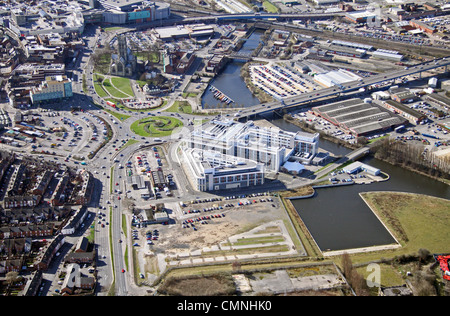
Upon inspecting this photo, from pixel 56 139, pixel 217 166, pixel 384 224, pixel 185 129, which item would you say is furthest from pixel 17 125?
pixel 384 224

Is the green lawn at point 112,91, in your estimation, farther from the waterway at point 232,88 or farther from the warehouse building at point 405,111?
the warehouse building at point 405,111

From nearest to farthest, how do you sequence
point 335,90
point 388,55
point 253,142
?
point 253,142, point 335,90, point 388,55

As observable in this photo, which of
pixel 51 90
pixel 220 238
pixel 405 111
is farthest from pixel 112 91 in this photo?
pixel 405 111

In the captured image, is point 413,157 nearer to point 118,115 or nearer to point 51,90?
point 118,115

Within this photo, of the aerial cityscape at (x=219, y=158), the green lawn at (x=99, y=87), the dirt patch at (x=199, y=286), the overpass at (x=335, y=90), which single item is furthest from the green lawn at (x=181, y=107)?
the dirt patch at (x=199, y=286)

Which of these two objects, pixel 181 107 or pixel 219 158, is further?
pixel 181 107
